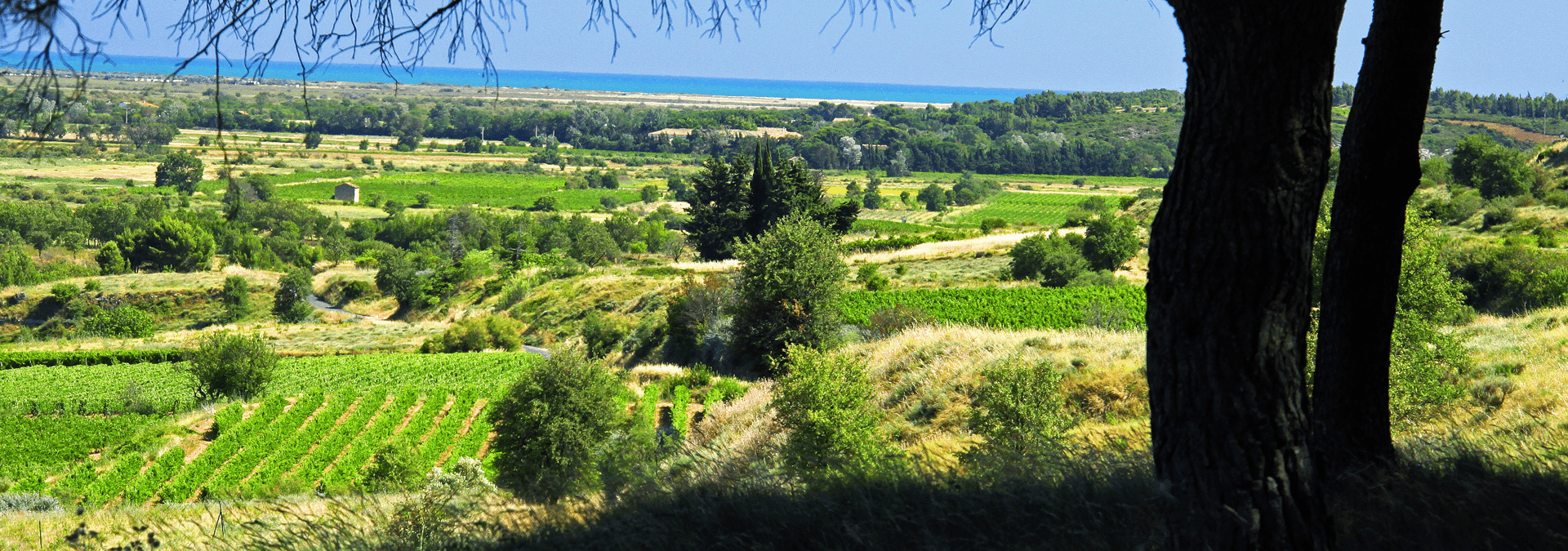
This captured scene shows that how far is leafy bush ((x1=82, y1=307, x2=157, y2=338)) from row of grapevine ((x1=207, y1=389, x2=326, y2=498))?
3739 centimetres

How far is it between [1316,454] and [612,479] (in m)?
3.24

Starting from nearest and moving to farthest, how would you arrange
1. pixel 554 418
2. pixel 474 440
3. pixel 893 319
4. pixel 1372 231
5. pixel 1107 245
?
pixel 1372 231 < pixel 554 418 < pixel 474 440 < pixel 893 319 < pixel 1107 245

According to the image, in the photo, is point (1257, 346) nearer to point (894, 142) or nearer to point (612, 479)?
point (612, 479)

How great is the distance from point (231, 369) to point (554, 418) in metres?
20.6

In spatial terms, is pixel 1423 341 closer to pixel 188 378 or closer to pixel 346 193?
pixel 188 378

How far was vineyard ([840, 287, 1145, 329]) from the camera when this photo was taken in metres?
28.8

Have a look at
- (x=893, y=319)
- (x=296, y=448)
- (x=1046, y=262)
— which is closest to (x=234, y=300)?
(x=296, y=448)

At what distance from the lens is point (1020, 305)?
3178 centimetres

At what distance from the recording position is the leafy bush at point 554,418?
1953cm

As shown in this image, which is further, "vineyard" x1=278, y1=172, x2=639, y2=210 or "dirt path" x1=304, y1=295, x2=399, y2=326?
"vineyard" x1=278, y1=172, x2=639, y2=210

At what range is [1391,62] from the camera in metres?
4.25

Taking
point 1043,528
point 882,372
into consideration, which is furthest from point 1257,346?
point 882,372

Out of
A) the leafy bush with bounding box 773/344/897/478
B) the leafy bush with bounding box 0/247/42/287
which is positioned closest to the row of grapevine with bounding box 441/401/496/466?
the leafy bush with bounding box 773/344/897/478

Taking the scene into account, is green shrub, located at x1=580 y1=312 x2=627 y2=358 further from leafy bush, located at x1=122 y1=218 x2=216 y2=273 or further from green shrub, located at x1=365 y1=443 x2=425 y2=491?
leafy bush, located at x1=122 y1=218 x2=216 y2=273
